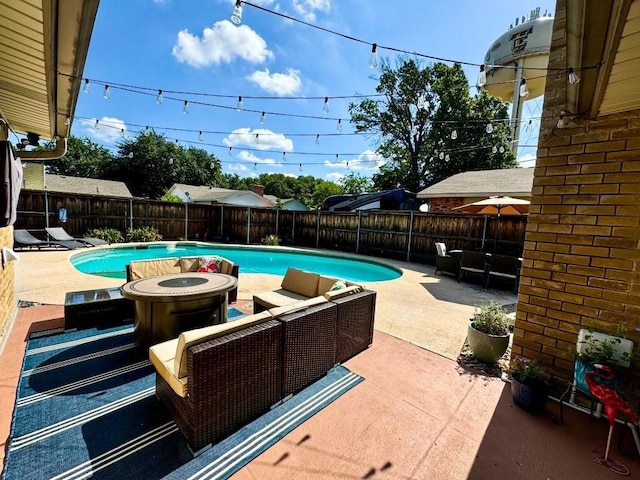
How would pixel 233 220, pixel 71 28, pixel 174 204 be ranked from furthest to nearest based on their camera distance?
pixel 233 220
pixel 174 204
pixel 71 28

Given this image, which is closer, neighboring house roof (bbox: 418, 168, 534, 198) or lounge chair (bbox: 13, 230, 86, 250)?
lounge chair (bbox: 13, 230, 86, 250)

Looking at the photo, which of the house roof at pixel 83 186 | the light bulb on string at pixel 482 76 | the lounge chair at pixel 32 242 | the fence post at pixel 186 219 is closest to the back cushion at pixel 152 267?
the light bulb on string at pixel 482 76

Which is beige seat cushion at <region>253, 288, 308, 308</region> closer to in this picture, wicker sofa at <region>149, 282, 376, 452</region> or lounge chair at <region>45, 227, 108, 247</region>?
wicker sofa at <region>149, 282, 376, 452</region>

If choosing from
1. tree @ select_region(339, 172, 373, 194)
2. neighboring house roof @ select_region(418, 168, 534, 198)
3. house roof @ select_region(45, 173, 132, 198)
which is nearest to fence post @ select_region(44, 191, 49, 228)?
house roof @ select_region(45, 173, 132, 198)

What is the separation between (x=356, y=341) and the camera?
3320mm

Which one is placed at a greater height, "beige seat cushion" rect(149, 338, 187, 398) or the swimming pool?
"beige seat cushion" rect(149, 338, 187, 398)

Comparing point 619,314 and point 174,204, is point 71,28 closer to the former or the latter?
point 619,314

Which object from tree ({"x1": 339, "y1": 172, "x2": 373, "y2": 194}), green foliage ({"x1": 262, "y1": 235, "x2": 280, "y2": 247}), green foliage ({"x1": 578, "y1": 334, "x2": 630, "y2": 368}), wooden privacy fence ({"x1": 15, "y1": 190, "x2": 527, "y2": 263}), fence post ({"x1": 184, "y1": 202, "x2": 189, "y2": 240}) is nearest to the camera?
green foliage ({"x1": 578, "y1": 334, "x2": 630, "y2": 368})

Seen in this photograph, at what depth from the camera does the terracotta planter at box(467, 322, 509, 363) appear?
10.5ft

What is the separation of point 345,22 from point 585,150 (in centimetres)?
544

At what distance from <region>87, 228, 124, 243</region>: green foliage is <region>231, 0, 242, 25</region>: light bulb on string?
12.4m

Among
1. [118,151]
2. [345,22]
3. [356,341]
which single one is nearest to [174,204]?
[345,22]

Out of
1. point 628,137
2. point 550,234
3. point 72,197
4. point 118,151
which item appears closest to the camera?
point 628,137

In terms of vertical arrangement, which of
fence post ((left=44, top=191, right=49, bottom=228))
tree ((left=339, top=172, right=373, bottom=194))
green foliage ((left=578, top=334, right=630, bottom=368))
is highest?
tree ((left=339, top=172, right=373, bottom=194))
